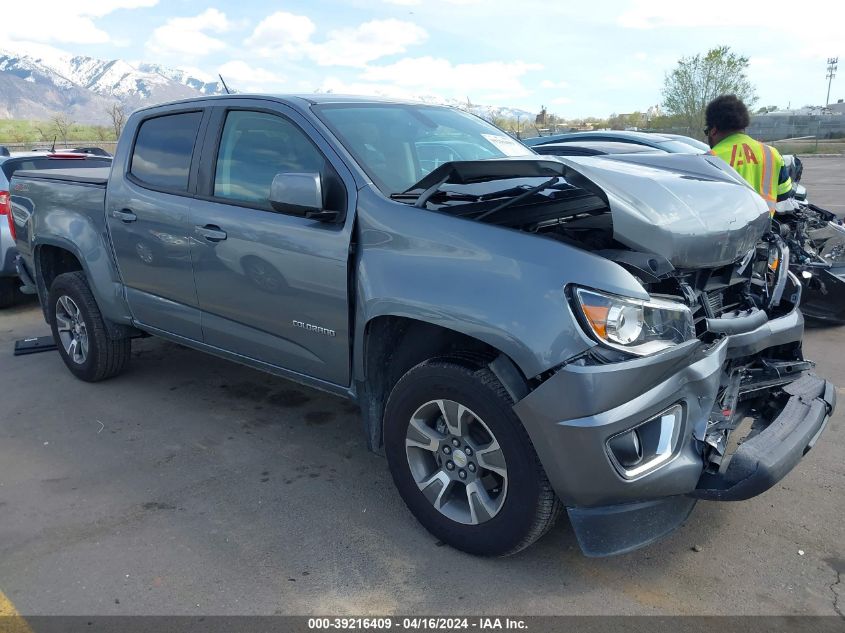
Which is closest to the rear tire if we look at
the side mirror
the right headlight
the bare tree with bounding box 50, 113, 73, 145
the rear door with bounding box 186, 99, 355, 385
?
the rear door with bounding box 186, 99, 355, 385

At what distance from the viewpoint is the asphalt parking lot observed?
8.93ft

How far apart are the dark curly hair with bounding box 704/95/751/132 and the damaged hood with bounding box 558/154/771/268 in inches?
90.7

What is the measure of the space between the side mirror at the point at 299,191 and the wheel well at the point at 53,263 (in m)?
2.96

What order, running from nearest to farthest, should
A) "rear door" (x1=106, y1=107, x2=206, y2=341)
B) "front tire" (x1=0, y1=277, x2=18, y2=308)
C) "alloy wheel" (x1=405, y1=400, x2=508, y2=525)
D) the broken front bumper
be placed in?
the broken front bumper → "alloy wheel" (x1=405, y1=400, x2=508, y2=525) → "rear door" (x1=106, y1=107, x2=206, y2=341) → "front tire" (x1=0, y1=277, x2=18, y2=308)

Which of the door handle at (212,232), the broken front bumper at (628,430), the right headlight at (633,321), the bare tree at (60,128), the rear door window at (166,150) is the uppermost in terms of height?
the bare tree at (60,128)

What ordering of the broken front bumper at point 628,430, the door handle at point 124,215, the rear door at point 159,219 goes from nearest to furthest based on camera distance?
the broken front bumper at point 628,430, the rear door at point 159,219, the door handle at point 124,215

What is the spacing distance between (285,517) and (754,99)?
5642cm

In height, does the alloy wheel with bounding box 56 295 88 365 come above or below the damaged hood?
below

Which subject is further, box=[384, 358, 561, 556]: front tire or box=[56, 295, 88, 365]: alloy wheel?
box=[56, 295, 88, 365]: alloy wheel

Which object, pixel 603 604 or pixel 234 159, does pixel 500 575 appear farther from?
pixel 234 159

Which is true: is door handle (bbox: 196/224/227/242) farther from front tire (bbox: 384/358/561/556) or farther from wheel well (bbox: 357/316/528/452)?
front tire (bbox: 384/358/561/556)

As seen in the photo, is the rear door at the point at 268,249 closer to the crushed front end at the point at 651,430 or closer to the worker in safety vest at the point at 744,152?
the crushed front end at the point at 651,430

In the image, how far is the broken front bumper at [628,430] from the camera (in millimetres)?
2445

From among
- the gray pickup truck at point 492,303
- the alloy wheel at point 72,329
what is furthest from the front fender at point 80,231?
the gray pickup truck at point 492,303
